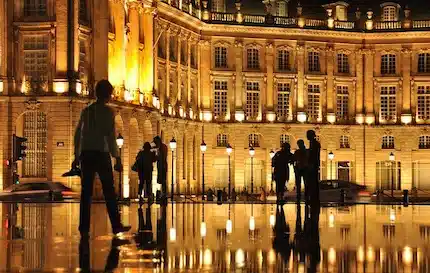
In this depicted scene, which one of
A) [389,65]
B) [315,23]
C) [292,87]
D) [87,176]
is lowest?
[87,176]

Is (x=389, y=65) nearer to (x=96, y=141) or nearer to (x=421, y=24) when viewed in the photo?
(x=421, y=24)

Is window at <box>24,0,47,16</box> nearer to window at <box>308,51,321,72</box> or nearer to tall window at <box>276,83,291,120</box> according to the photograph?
tall window at <box>276,83,291,120</box>

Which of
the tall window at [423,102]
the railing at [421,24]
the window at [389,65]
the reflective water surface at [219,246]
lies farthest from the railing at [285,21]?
the reflective water surface at [219,246]

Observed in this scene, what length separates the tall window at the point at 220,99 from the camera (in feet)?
303

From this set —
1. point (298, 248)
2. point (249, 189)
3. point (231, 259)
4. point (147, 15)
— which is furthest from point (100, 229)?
point (249, 189)

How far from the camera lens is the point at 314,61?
97188 mm

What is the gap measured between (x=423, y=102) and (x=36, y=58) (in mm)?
46157

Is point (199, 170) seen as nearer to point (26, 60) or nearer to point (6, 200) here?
point (26, 60)

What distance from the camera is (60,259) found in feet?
47.8

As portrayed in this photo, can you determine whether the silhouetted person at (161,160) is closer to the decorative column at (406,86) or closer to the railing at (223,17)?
the railing at (223,17)

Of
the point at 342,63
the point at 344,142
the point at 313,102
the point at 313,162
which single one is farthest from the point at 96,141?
the point at 342,63

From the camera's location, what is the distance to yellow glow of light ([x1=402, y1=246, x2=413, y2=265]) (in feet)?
48.0

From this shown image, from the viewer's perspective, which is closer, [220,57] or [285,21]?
[220,57]

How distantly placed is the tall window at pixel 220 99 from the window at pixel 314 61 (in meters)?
8.34
